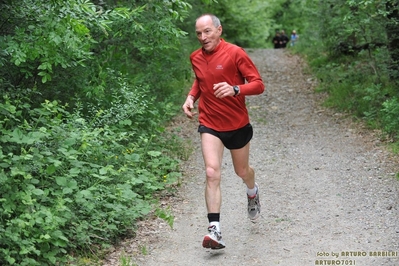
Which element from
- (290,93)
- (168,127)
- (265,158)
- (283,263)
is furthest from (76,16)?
(290,93)

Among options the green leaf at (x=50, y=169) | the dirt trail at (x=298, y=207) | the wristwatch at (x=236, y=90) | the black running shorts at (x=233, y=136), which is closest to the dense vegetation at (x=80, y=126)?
the green leaf at (x=50, y=169)

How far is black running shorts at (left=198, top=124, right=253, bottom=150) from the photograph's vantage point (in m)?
6.26

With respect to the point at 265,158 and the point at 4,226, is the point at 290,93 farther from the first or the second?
the point at 4,226

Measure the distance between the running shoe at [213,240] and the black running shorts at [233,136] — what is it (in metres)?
0.87

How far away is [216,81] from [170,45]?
3554mm

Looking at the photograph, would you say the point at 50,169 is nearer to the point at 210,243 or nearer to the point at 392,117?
the point at 210,243

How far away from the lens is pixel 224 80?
239 inches

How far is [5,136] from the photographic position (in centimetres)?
606

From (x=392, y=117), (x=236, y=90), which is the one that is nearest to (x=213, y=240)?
(x=236, y=90)

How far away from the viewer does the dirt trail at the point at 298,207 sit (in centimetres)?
618

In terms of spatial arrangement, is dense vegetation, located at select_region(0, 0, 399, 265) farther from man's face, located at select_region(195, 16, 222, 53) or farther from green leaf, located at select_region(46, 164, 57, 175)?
man's face, located at select_region(195, 16, 222, 53)

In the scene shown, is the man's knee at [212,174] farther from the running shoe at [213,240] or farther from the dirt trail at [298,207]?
the dirt trail at [298,207]

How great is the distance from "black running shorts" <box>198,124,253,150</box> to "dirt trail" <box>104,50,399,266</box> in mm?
1047

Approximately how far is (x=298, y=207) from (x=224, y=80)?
7.89ft
